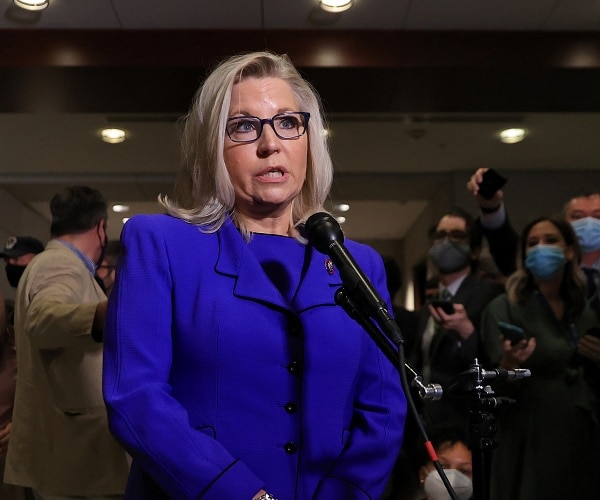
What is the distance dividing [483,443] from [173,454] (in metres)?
0.46

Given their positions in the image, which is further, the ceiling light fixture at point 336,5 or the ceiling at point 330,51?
the ceiling at point 330,51

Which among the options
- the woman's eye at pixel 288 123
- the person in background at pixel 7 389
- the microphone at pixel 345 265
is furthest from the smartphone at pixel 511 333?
the person in background at pixel 7 389

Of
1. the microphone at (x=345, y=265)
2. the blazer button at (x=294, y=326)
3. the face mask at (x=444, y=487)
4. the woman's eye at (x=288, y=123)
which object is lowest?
the face mask at (x=444, y=487)

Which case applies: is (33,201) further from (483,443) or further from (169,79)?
(483,443)

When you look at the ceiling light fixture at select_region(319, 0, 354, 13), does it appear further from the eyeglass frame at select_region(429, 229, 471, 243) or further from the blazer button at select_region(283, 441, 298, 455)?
the blazer button at select_region(283, 441, 298, 455)

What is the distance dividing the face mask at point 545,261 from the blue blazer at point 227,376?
1.81 meters

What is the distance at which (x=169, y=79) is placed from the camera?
4.50 meters

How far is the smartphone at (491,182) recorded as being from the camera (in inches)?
121

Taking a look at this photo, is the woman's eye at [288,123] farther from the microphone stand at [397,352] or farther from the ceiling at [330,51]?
the ceiling at [330,51]

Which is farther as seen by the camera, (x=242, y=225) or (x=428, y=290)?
(x=428, y=290)

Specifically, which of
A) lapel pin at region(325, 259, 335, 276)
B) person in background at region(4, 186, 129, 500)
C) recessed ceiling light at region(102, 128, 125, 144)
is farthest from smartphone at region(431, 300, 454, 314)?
recessed ceiling light at region(102, 128, 125, 144)

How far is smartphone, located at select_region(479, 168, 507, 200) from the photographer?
10.1 ft

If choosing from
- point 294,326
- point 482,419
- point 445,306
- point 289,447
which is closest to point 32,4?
point 445,306

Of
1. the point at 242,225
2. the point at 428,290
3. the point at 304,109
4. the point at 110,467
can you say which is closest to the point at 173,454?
the point at 242,225
